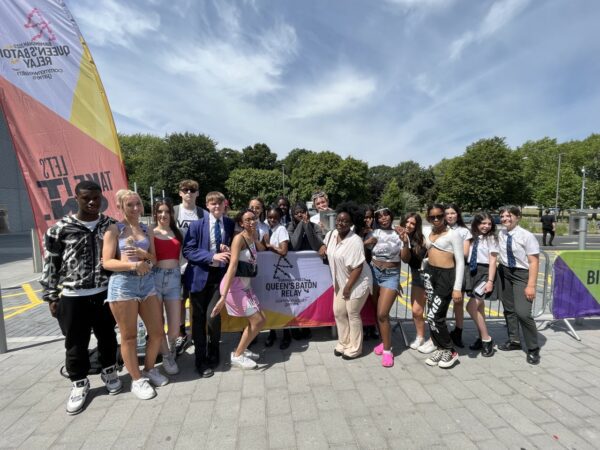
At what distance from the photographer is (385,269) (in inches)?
145

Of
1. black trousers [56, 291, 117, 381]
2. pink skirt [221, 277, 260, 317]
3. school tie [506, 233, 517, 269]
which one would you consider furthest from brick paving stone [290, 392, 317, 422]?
school tie [506, 233, 517, 269]

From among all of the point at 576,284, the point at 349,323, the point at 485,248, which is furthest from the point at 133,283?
the point at 576,284

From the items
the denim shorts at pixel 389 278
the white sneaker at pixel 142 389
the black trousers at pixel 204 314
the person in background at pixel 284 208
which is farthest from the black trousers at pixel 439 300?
the white sneaker at pixel 142 389

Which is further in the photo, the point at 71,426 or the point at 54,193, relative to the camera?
the point at 54,193

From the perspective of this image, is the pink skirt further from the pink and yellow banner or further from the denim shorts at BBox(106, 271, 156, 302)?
the denim shorts at BBox(106, 271, 156, 302)

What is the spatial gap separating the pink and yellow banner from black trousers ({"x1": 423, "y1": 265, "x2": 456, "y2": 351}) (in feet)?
4.33

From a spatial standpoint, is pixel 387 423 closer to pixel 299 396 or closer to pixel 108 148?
pixel 299 396

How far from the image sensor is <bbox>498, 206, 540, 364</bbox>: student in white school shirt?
3660mm

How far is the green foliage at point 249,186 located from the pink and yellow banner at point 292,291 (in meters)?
40.7

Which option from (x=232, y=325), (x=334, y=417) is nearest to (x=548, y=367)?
(x=334, y=417)

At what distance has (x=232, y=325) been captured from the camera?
Answer: 4090 millimetres

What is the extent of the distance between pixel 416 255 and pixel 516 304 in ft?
4.73

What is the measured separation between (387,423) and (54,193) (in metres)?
4.32

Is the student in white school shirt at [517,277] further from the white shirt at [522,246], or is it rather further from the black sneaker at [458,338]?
the black sneaker at [458,338]
